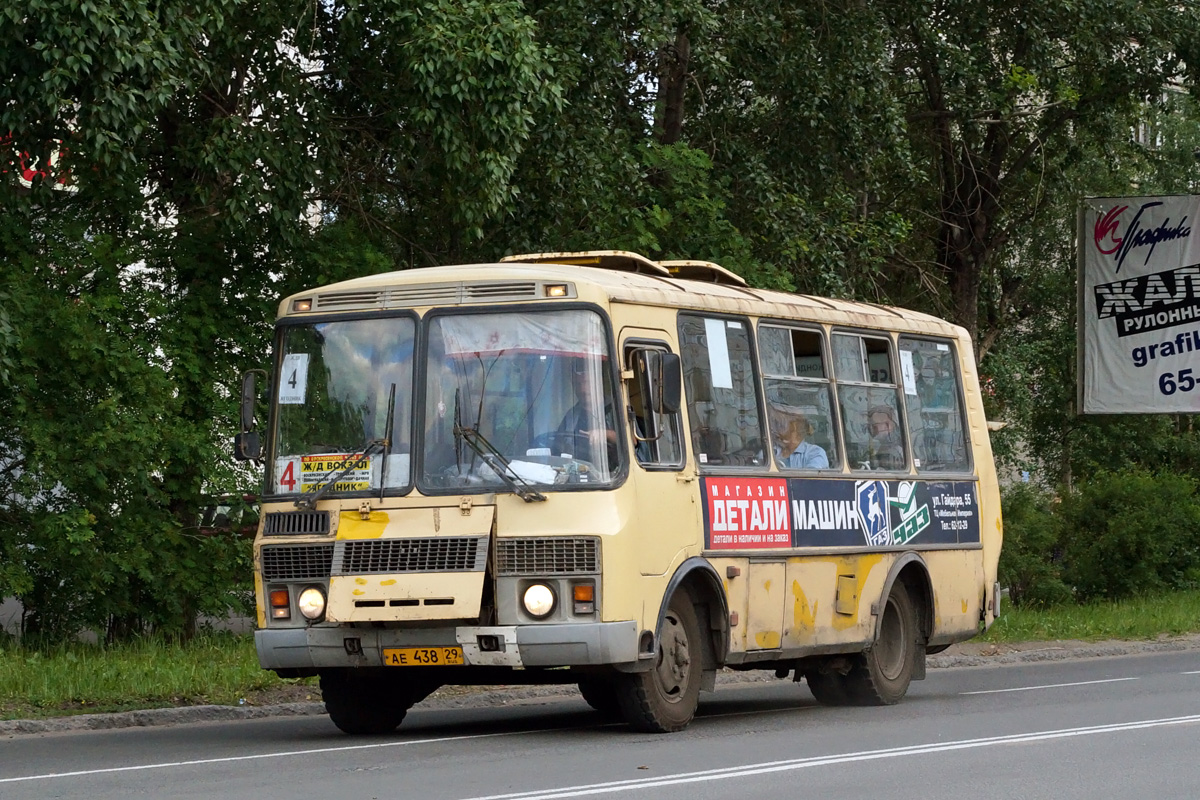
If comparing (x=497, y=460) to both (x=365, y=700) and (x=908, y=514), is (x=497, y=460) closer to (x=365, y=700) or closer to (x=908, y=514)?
(x=365, y=700)

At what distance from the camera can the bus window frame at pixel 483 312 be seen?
11414 millimetres

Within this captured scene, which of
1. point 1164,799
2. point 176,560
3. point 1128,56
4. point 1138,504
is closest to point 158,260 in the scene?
point 176,560

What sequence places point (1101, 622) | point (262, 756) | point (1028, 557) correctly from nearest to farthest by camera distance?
point (262, 756), point (1101, 622), point (1028, 557)

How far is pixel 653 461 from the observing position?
1190 centimetres

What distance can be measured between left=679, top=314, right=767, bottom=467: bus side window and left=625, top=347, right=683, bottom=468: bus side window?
58cm

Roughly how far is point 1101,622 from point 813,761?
15362 mm

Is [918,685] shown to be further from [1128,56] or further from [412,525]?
[1128,56]

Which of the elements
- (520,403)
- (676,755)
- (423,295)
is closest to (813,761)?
(676,755)

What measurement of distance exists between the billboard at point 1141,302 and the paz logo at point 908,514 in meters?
14.1

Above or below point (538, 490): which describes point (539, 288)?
above

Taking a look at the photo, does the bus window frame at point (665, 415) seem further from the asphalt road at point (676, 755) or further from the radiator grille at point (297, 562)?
the radiator grille at point (297, 562)

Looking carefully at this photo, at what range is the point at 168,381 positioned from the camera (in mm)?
17219

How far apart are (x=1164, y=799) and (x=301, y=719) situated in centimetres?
715

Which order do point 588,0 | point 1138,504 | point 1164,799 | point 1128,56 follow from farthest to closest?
point 1138,504, point 1128,56, point 588,0, point 1164,799
